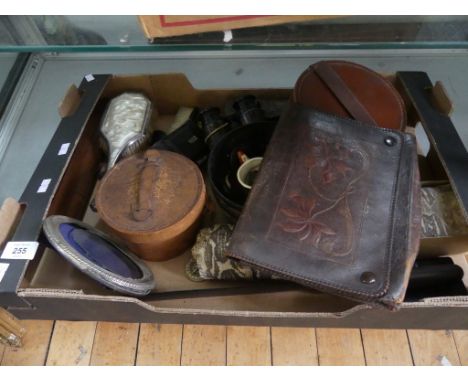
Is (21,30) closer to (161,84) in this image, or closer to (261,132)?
(161,84)

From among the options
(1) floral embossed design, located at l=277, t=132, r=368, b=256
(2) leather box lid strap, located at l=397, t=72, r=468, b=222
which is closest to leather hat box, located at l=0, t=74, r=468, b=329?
(2) leather box lid strap, located at l=397, t=72, r=468, b=222

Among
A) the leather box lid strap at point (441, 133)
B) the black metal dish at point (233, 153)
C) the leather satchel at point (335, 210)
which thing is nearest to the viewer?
the leather satchel at point (335, 210)

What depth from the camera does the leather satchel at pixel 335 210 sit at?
1.93 ft

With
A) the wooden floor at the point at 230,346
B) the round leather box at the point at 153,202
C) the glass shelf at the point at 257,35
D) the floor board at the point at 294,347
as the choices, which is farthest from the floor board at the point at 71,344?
the glass shelf at the point at 257,35

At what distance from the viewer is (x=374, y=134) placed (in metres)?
0.71

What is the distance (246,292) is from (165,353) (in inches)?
7.2

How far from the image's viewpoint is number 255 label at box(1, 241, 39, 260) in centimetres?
67

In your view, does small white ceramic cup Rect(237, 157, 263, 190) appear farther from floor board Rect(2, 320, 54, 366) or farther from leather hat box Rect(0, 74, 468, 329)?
floor board Rect(2, 320, 54, 366)

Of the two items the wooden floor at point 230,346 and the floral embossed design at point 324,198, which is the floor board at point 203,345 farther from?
the floral embossed design at point 324,198

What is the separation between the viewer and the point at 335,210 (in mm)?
638

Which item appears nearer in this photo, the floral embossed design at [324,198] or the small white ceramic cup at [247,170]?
the floral embossed design at [324,198]

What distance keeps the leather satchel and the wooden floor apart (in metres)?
0.23

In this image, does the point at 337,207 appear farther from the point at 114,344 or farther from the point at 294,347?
the point at 114,344
